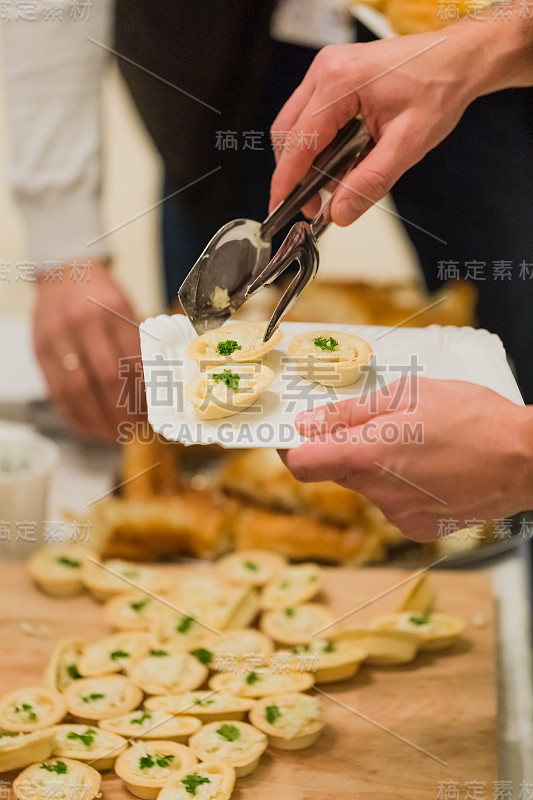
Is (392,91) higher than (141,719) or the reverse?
higher

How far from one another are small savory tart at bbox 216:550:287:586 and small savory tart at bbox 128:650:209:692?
16 cm

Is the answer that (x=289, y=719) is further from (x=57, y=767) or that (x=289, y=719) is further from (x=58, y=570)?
(x=58, y=570)

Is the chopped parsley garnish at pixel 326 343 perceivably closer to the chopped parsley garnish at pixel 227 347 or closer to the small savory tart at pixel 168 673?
the chopped parsley garnish at pixel 227 347

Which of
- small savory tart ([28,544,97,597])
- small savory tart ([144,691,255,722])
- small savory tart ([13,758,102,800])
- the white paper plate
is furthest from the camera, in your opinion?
small savory tart ([28,544,97,597])

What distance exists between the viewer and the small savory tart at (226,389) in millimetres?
705

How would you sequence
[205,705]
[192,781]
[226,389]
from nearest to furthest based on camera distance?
[226,389] → [192,781] → [205,705]

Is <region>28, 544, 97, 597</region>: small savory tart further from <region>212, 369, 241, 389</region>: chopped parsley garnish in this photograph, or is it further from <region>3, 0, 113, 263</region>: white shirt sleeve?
<region>212, 369, 241, 389</region>: chopped parsley garnish

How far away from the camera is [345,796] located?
846 millimetres

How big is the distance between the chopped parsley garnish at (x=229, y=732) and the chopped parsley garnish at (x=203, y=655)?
0.33 feet

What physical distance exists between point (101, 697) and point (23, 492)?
305mm

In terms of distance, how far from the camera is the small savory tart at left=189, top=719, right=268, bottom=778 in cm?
85

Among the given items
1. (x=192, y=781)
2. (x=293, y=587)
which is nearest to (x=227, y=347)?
(x=192, y=781)

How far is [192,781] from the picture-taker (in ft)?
2.67

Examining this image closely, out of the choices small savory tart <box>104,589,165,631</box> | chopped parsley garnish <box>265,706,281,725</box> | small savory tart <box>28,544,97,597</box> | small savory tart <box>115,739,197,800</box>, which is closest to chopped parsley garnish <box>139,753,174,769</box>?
small savory tart <box>115,739,197,800</box>
